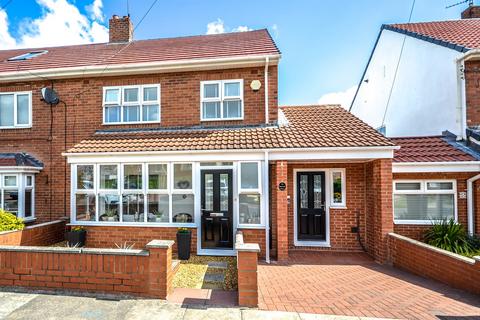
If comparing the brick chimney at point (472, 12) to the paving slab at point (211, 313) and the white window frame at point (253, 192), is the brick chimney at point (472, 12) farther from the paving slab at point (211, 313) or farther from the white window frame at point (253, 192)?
the paving slab at point (211, 313)

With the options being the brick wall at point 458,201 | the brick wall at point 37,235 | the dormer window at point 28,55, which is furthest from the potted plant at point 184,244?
the dormer window at point 28,55

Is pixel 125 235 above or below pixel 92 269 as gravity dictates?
below

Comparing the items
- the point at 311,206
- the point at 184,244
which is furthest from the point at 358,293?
the point at 184,244

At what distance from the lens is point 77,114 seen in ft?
29.6

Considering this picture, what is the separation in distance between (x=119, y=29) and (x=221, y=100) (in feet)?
23.3

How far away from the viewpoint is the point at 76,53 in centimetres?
1093

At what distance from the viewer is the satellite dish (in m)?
8.84

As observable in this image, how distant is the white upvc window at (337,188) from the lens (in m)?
8.25

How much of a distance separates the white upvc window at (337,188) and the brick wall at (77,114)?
2.75m

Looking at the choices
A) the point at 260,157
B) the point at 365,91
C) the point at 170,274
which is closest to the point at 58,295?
the point at 170,274

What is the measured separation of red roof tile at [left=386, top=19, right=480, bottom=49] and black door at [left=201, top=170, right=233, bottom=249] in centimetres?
926

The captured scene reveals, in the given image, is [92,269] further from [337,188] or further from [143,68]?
[337,188]

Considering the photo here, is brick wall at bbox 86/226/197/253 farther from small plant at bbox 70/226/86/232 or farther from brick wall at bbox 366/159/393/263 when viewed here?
brick wall at bbox 366/159/393/263

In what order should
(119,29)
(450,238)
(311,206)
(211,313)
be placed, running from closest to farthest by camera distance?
1. (211,313)
2. (450,238)
3. (311,206)
4. (119,29)
